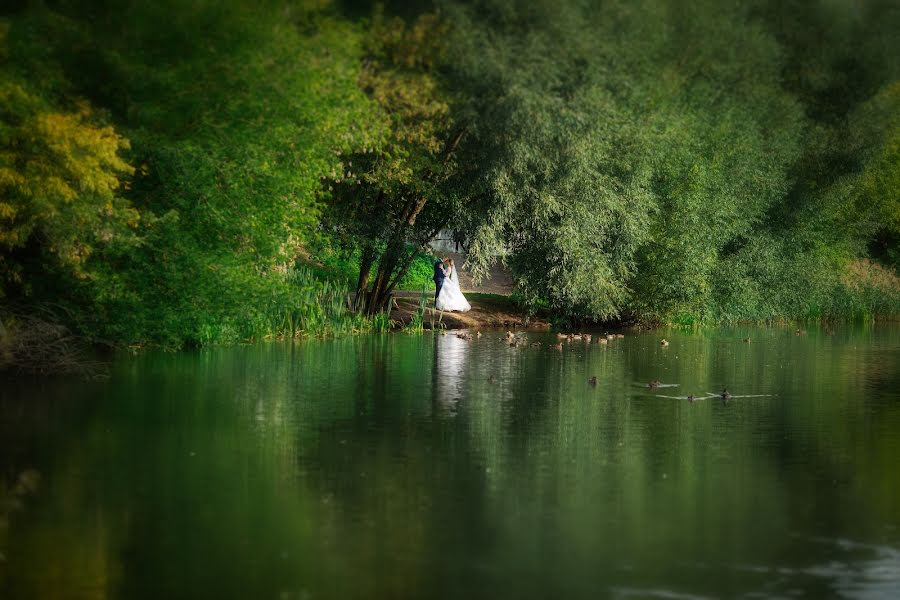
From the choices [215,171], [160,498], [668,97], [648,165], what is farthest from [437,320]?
[160,498]

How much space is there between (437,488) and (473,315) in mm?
31746

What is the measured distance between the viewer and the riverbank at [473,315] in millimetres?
42656

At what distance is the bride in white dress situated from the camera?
146ft

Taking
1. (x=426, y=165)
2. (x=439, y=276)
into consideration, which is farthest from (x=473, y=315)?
(x=426, y=165)

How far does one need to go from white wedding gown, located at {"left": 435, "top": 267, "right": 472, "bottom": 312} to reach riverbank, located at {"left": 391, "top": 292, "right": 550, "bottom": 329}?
28 centimetres

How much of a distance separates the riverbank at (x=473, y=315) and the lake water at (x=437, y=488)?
16575 millimetres

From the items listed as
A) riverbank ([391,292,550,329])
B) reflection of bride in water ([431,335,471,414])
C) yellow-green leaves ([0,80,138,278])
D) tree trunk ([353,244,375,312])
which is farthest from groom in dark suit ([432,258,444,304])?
yellow-green leaves ([0,80,138,278])

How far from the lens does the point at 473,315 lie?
45625 millimetres

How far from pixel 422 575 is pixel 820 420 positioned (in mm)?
12093

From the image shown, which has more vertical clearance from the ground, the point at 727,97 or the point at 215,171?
the point at 727,97

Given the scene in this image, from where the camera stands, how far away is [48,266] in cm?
2548

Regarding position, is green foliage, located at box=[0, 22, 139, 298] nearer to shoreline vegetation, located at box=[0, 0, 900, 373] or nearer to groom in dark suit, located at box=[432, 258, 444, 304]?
shoreline vegetation, located at box=[0, 0, 900, 373]

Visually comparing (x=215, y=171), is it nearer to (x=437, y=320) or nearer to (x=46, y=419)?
(x=46, y=419)

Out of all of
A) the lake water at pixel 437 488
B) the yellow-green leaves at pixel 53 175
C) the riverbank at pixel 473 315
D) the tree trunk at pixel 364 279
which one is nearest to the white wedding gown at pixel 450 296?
the riverbank at pixel 473 315
